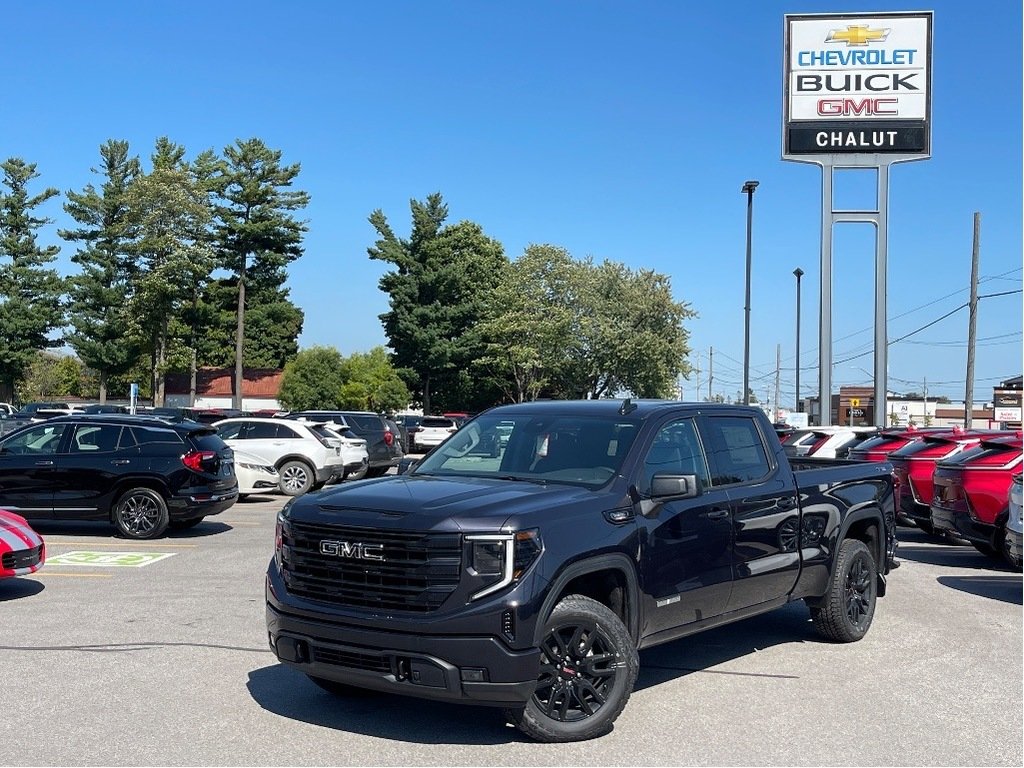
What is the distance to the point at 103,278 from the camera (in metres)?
68.0

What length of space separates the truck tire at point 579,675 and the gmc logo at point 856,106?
93.8 feet

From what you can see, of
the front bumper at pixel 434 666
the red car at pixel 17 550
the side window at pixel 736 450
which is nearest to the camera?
the front bumper at pixel 434 666

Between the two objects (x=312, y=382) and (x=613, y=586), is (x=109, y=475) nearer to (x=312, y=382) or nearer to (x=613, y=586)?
(x=613, y=586)

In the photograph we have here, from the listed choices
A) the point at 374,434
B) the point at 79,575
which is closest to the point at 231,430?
the point at 374,434

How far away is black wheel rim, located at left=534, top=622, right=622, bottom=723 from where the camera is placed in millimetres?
5750

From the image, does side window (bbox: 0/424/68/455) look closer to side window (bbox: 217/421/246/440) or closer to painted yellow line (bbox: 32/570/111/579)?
painted yellow line (bbox: 32/570/111/579)

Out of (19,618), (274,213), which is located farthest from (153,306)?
(19,618)

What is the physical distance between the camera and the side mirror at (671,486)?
243 inches

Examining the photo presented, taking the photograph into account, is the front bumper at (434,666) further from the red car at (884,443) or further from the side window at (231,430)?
the side window at (231,430)

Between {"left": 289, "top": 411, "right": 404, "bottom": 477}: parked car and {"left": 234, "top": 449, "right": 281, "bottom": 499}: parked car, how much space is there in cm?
647

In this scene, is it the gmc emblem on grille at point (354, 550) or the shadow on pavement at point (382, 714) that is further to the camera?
the shadow on pavement at point (382, 714)

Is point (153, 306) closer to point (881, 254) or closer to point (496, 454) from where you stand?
point (881, 254)

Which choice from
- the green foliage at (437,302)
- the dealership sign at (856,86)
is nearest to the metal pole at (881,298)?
the dealership sign at (856,86)

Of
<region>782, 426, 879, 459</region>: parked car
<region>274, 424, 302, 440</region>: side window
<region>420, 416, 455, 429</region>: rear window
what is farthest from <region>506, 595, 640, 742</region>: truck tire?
<region>420, 416, 455, 429</region>: rear window
